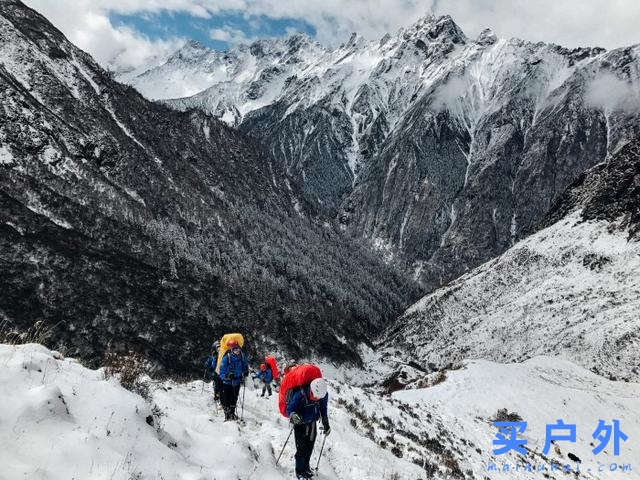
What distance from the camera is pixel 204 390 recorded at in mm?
16312

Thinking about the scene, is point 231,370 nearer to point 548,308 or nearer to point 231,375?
point 231,375

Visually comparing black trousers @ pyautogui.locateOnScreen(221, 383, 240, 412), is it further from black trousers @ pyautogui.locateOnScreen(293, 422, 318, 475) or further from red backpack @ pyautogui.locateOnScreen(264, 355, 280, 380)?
red backpack @ pyautogui.locateOnScreen(264, 355, 280, 380)

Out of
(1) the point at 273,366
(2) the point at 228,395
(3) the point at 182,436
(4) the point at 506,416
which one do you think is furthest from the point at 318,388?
(4) the point at 506,416

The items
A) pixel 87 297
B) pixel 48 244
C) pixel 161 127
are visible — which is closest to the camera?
pixel 87 297

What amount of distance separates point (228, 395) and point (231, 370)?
66 centimetres

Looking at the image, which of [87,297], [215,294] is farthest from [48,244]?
[215,294]

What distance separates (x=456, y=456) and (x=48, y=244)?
250 feet

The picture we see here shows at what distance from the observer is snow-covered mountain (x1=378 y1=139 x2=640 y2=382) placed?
66.2 metres

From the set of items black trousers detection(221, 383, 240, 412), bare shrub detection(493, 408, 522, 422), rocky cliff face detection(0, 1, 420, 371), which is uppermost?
rocky cliff face detection(0, 1, 420, 371)

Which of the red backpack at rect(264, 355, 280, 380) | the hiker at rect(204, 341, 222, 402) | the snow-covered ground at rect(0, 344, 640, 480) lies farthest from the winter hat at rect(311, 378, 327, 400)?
the red backpack at rect(264, 355, 280, 380)

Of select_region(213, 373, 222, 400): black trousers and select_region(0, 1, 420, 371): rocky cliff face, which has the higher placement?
select_region(0, 1, 420, 371): rocky cliff face

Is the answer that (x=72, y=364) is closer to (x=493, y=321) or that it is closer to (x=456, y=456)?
(x=456, y=456)

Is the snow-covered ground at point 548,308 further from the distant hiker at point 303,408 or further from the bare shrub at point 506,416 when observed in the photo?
the distant hiker at point 303,408

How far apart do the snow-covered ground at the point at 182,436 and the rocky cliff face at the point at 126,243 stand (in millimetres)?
29415
